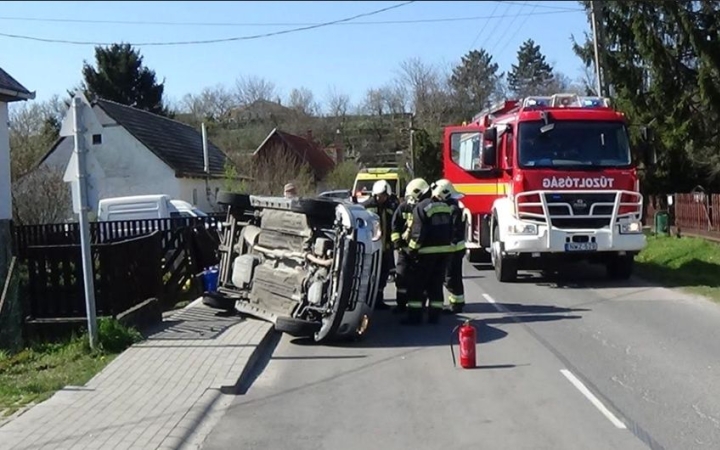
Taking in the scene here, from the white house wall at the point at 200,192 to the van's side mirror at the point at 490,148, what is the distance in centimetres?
2468

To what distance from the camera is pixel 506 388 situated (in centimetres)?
887

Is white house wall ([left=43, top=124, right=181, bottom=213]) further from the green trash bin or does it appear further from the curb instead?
the curb

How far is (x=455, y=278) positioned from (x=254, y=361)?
383 centimetres

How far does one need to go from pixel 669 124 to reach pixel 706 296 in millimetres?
16438

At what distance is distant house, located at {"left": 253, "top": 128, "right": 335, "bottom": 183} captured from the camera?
51.5 m

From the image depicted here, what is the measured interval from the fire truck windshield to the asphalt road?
395 centimetres

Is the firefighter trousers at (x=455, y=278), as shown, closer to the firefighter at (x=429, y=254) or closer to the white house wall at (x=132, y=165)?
the firefighter at (x=429, y=254)

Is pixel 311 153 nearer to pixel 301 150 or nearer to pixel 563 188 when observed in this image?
pixel 301 150

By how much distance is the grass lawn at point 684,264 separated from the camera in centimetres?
1666

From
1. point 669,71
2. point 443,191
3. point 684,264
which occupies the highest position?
point 669,71

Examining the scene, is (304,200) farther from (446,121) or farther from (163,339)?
(446,121)

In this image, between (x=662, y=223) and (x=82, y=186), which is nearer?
(x=82, y=186)

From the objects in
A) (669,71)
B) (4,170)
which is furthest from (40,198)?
(669,71)

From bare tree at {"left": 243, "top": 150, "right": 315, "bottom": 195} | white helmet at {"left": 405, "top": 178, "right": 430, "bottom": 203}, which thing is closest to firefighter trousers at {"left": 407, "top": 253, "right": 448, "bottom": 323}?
white helmet at {"left": 405, "top": 178, "right": 430, "bottom": 203}
